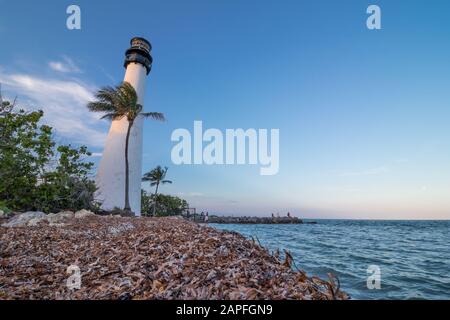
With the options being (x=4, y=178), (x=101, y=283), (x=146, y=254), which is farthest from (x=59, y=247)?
(x=4, y=178)

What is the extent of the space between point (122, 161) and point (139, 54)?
38.4 ft

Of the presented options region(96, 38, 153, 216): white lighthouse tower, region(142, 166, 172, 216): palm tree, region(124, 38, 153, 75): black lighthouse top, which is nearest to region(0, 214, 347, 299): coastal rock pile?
region(96, 38, 153, 216): white lighthouse tower

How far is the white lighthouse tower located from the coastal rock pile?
17548mm

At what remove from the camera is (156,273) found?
283 cm

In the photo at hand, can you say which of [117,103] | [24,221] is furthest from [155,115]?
[24,221]

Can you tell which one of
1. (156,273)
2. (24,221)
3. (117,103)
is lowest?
(24,221)

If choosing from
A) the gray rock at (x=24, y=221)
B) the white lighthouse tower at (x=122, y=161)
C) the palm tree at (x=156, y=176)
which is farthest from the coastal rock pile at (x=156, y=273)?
the palm tree at (x=156, y=176)

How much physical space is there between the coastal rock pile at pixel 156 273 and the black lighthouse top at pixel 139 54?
81.0ft

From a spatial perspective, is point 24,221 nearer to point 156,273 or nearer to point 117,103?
point 156,273

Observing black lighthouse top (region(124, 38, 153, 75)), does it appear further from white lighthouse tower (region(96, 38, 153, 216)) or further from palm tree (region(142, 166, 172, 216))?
palm tree (region(142, 166, 172, 216))

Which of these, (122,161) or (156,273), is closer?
(156,273)

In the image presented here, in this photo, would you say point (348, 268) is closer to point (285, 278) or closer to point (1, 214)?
point (285, 278)

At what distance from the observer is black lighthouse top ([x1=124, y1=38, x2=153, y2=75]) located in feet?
84.1

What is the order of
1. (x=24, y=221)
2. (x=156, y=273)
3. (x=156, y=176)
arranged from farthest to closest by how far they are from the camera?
(x=156, y=176) → (x=24, y=221) → (x=156, y=273)
